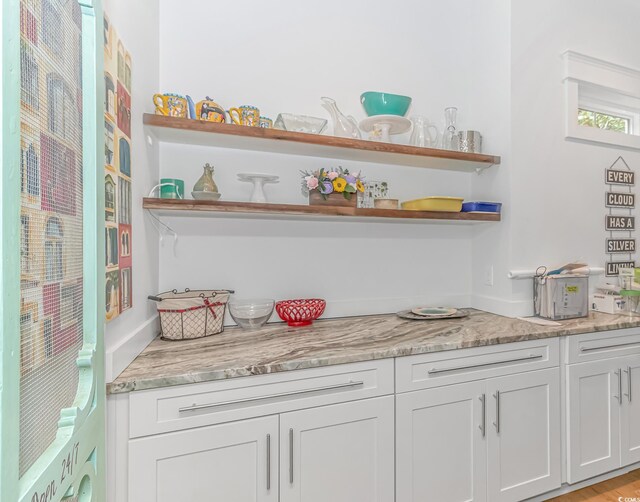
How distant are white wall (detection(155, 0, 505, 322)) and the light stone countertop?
0.28m

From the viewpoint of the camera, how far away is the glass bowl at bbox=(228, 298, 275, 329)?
1.70 m

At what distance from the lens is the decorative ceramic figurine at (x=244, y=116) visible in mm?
1648

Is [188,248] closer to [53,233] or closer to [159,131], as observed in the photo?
[159,131]

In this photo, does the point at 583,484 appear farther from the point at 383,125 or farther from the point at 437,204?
the point at 383,125

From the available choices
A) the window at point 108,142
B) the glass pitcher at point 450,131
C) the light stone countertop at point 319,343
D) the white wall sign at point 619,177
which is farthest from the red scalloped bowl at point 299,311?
the white wall sign at point 619,177

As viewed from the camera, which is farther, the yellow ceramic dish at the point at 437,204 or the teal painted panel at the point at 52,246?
the yellow ceramic dish at the point at 437,204

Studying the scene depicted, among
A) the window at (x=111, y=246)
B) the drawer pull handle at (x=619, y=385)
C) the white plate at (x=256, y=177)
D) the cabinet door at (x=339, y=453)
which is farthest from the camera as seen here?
Answer: the drawer pull handle at (x=619, y=385)

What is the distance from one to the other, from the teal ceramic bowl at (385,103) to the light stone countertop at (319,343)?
1170mm

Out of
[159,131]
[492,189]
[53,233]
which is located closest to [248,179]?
[159,131]

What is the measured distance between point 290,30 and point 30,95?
168 centimetres

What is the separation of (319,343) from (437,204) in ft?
3.29

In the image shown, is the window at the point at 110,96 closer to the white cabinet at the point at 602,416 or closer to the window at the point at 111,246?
the window at the point at 111,246

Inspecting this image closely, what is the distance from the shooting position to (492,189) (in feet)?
7.11

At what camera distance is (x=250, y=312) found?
5.57 feet
